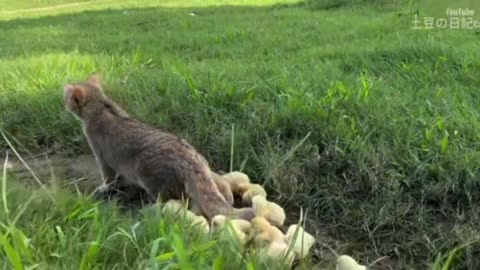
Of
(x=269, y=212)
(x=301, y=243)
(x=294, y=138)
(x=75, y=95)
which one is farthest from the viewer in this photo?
(x=294, y=138)

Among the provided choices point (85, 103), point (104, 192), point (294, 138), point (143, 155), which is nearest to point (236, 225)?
point (143, 155)

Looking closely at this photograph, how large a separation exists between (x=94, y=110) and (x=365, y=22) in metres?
4.17

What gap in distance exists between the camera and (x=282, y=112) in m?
3.63

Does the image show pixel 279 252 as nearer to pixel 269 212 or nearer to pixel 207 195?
pixel 269 212

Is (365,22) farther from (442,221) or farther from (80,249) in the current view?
(80,249)

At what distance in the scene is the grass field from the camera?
230 centimetres

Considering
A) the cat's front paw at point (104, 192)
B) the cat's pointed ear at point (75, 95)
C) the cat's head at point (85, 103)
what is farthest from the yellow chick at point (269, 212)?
the cat's pointed ear at point (75, 95)

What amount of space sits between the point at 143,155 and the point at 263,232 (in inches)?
31.4

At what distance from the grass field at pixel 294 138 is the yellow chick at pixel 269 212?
0.22 m

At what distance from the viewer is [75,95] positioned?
339 cm

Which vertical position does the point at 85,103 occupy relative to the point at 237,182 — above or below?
above

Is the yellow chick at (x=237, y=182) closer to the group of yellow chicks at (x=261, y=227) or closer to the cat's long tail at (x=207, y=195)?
the group of yellow chicks at (x=261, y=227)

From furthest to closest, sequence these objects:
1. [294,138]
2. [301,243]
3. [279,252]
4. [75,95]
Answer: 1. [294,138]
2. [75,95]
3. [301,243]
4. [279,252]

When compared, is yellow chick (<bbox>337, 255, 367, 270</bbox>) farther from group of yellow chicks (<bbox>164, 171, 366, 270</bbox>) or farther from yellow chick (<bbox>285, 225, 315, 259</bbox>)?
yellow chick (<bbox>285, 225, 315, 259</bbox>)
